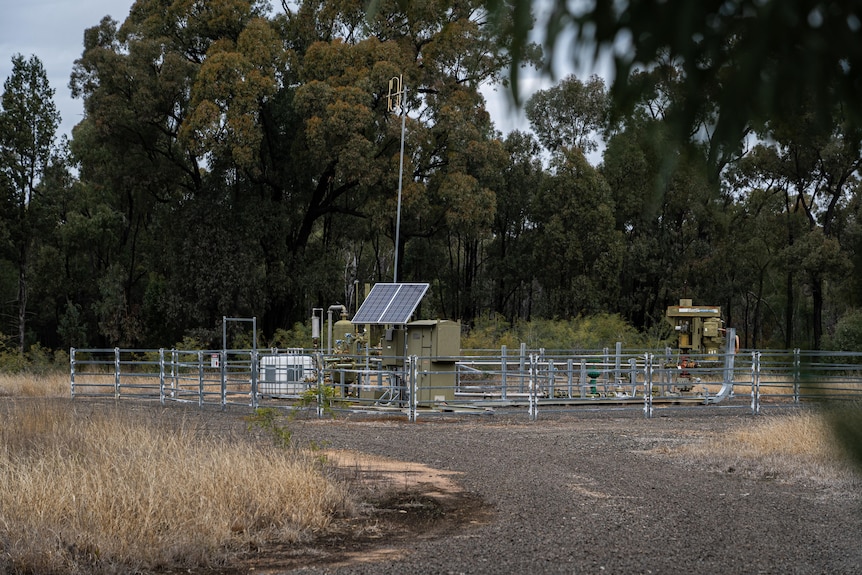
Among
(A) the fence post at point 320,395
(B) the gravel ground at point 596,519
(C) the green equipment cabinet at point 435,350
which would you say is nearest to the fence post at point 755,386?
(B) the gravel ground at point 596,519

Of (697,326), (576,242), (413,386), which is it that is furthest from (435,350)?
(576,242)

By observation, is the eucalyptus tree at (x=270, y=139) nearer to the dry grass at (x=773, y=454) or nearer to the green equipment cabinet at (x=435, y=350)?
the green equipment cabinet at (x=435, y=350)

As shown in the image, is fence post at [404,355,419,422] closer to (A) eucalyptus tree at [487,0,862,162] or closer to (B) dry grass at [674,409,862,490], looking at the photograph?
(B) dry grass at [674,409,862,490]

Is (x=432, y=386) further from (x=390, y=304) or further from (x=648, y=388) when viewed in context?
(x=648, y=388)

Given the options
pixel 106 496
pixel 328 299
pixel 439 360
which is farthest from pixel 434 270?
pixel 106 496

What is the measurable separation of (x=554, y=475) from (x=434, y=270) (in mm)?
39613

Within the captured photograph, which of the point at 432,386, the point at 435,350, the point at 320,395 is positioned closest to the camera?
the point at 320,395

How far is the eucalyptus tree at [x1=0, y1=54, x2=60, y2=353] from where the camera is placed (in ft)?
130

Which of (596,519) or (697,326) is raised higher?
(697,326)

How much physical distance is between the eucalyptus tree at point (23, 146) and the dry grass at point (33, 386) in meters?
13.9

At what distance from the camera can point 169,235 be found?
39.1 m

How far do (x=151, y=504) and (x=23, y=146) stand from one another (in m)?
36.0

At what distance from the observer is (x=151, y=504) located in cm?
755

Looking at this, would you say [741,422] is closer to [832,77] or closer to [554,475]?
[554,475]
